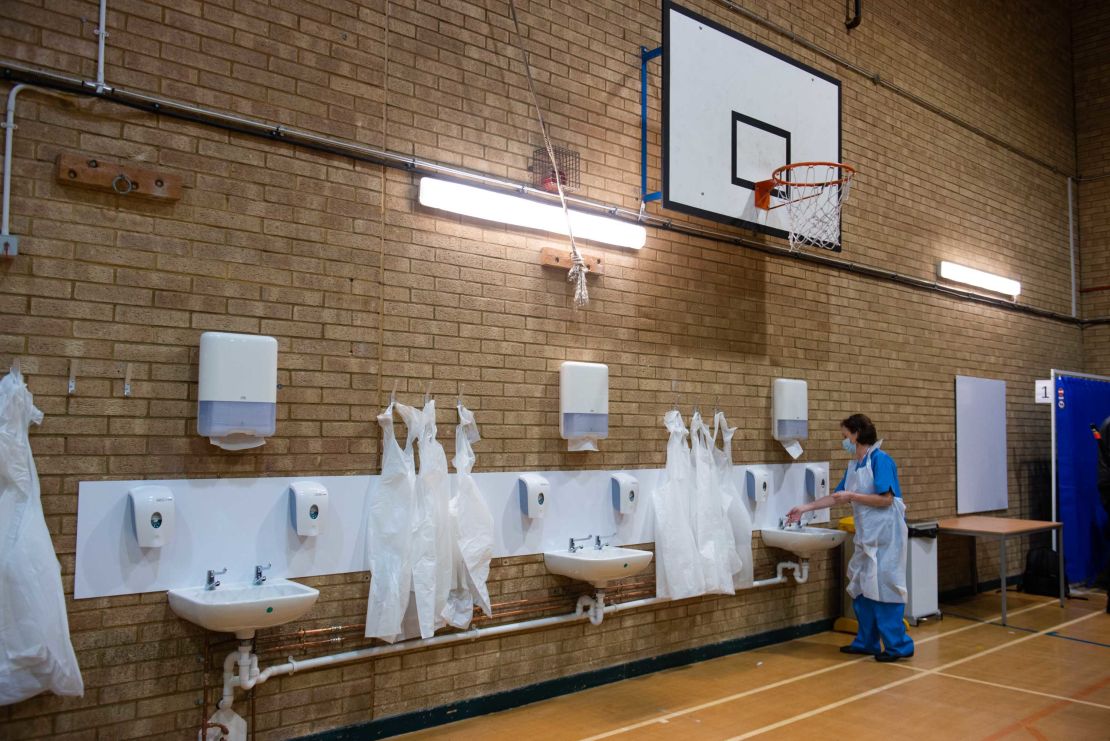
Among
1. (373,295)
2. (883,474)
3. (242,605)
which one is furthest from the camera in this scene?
(883,474)

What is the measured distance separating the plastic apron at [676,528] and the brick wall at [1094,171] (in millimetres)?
6751

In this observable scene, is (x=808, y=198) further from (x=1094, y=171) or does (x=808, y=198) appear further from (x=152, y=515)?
(x=1094, y=171)

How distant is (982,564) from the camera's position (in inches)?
300

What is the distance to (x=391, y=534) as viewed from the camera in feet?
12.1

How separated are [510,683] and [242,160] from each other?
9.21ft

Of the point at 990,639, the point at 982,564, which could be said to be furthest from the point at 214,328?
the point at 982,564

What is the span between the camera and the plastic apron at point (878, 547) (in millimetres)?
5121

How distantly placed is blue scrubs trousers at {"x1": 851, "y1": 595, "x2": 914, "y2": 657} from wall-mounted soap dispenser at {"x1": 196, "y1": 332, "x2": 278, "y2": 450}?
3.91 meters

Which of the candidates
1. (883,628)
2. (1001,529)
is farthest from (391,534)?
(1001,529)

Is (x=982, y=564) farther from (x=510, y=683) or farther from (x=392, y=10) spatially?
(x=392, y=10)

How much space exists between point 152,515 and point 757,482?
3.69 metres

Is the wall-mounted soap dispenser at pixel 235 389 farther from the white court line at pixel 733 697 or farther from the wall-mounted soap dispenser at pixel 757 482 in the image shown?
the wall-mounted soap dispenser at pixel 757 482

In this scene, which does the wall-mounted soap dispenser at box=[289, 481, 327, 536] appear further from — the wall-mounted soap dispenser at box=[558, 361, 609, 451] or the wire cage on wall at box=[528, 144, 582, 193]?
the wire cage on wall at box=[528, 144, 582, 193]

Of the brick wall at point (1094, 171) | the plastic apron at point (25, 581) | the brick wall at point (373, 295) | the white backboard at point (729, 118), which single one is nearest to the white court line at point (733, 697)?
the brick wall at point (373, 295)
